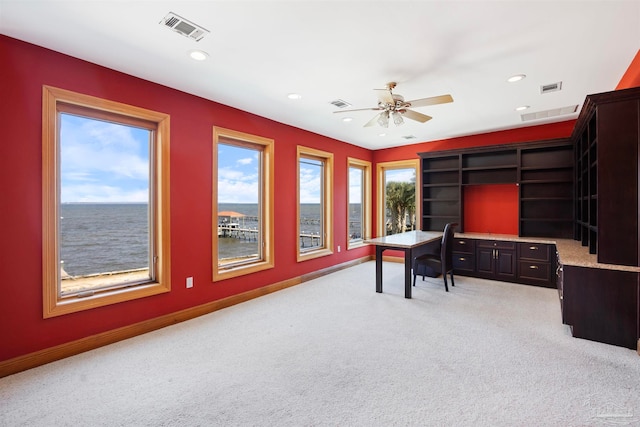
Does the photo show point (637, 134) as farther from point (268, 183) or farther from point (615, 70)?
point (268, 183)

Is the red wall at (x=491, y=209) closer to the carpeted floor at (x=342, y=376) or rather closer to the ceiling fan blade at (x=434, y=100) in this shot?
the carpeted floor at (x=342, y=376)

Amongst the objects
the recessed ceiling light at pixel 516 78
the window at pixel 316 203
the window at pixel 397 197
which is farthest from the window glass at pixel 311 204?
the recessed ceiling light at pixel 516 78

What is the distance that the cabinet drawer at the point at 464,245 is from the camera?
5.38 m

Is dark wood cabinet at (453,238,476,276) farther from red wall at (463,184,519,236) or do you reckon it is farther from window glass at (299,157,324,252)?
window glass at (299,157,324,252)

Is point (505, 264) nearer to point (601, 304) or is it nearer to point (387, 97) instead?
point (601, 304)

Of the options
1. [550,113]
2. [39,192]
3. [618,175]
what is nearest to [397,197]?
[550,113]

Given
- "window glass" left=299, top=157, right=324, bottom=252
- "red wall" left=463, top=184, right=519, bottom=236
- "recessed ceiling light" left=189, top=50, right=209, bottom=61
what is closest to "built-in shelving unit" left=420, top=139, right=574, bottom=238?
"red wall" left=463, top=184, right=519, bottom=236

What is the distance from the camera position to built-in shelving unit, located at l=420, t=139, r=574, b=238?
500 centimetres

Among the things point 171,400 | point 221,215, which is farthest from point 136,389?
point 221,215

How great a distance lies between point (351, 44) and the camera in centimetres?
252

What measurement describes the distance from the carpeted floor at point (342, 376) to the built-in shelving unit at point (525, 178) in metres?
2.05

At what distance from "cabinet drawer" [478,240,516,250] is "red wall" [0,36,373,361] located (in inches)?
133

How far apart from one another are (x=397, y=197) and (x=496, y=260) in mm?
2538

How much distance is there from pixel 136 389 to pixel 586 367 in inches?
136
